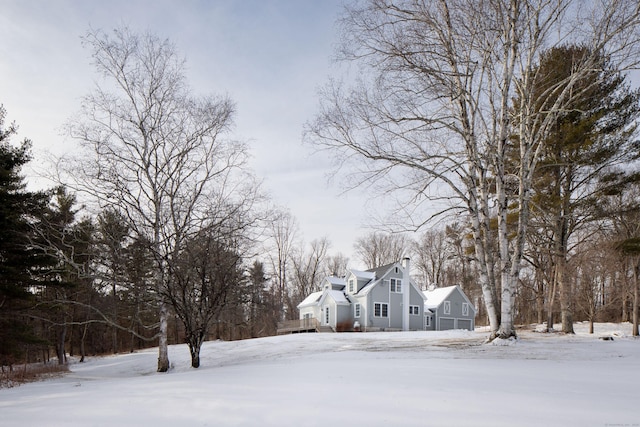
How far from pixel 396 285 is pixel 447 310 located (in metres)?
6.88

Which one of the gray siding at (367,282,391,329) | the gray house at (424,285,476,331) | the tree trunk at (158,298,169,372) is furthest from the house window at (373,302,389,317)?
the tree trunk at (158,298,169,372)

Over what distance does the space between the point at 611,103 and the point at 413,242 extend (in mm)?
33423

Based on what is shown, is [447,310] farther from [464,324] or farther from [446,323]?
[464,324]

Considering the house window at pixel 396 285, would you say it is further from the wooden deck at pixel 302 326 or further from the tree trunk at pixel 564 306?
the tree trunk at pixel 564 306

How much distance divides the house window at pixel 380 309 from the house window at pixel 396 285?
143cm

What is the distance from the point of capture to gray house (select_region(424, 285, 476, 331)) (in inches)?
1422

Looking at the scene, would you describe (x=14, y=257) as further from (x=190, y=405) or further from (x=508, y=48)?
(x=508, y=48)

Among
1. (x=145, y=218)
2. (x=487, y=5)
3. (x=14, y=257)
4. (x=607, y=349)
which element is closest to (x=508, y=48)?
(x=487, y=5)

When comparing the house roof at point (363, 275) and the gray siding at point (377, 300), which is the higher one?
the house roof at point (363, 275)

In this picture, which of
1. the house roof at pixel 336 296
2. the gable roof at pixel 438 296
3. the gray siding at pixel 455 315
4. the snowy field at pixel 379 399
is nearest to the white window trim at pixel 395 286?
the house roof at pixel 336 296

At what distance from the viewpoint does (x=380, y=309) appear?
1272 inches

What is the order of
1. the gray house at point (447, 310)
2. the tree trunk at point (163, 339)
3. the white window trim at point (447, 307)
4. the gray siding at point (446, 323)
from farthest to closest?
the white window trim at point (447, 307)
the gray siding at point (446, 323)
the gray house at point (447, 310)
the tree trunk at point (163, 339)

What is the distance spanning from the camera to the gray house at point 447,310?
1422 inches

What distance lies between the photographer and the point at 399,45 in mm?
11266
